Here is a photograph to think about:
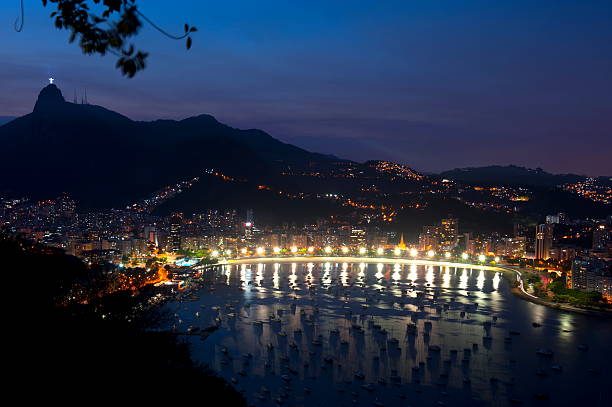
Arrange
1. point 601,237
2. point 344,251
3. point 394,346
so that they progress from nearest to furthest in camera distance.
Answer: point 394,346
point 601,237
point 344,251

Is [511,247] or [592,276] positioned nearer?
[592,276]

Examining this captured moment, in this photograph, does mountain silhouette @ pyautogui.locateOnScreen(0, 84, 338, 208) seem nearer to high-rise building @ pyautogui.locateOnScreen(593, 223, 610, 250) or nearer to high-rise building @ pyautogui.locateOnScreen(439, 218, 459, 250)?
high-rise building @ pyautogui.locateOnScreen(439, 218, 459, 250)

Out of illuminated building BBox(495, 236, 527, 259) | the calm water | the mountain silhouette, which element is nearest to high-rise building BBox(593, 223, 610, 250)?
illuminated building BBox(495, 236, 527, 259)

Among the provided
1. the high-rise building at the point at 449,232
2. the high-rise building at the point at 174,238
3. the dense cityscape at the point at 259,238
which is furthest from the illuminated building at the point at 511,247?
the high-rise building at the point at 174,238

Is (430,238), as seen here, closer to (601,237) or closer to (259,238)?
(601,237)

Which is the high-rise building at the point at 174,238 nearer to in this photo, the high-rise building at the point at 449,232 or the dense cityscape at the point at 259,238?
the dense cityscape at the point at 259,238

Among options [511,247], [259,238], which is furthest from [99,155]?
[511,247]
